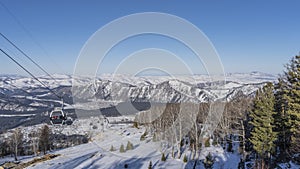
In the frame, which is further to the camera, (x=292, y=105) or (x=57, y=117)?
(x=292, y=105)

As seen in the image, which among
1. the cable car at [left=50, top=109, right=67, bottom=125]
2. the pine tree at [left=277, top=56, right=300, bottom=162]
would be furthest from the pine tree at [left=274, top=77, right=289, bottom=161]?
the cable car at [left=50, top=109, right=67, bottom=125]

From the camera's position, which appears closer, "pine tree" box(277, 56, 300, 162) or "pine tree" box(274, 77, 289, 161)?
"pine tree" box(277, 56, 300, 162)

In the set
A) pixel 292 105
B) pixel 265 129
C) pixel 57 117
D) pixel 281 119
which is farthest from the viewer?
pixel 281 119

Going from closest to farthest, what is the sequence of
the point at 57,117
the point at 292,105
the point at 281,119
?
the point at 57,117, the point at 292,105, the point at 281,119

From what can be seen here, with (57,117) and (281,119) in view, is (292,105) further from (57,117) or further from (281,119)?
(57,117)

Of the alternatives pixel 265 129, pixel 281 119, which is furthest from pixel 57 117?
pixel 281 119

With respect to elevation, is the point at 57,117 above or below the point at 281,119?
above

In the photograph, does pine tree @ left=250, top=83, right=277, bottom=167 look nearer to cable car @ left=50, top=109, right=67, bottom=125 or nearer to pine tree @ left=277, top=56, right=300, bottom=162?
pine tree @ left=277, top=56, right=300, bottom=162

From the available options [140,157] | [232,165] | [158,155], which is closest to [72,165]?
[140,157]

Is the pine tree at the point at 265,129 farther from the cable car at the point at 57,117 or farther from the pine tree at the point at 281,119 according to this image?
the cable car at the point at 57,117

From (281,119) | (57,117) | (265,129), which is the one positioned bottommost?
(265,129)

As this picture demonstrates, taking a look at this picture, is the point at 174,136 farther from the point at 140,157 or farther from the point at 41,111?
the point at 41,111
